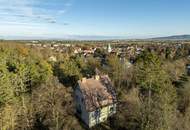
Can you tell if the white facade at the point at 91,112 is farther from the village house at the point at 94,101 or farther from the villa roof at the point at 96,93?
the villa roof at the point at 96,93

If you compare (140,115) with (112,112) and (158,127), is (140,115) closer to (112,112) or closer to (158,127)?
(158,127)

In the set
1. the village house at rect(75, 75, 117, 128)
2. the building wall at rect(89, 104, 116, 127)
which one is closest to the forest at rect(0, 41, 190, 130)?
the building wall at rect(89, 104, 116, 127)

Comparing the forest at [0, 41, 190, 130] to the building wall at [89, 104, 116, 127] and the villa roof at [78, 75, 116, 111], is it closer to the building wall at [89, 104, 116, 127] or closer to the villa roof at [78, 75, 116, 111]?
the building wall at [89, 104, 116, 127]

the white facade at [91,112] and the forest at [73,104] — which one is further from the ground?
the forest at [73,104]

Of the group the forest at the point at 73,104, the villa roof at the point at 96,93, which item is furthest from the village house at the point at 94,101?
the forest at the point at 73,104

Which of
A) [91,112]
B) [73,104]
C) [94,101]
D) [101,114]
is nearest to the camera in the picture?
[91,112]

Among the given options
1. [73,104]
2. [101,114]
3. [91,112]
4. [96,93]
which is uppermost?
[96,93]

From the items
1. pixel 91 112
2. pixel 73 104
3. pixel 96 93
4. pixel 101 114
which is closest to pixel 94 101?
pixel 96 93

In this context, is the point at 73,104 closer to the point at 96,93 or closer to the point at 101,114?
the point at 96,93
